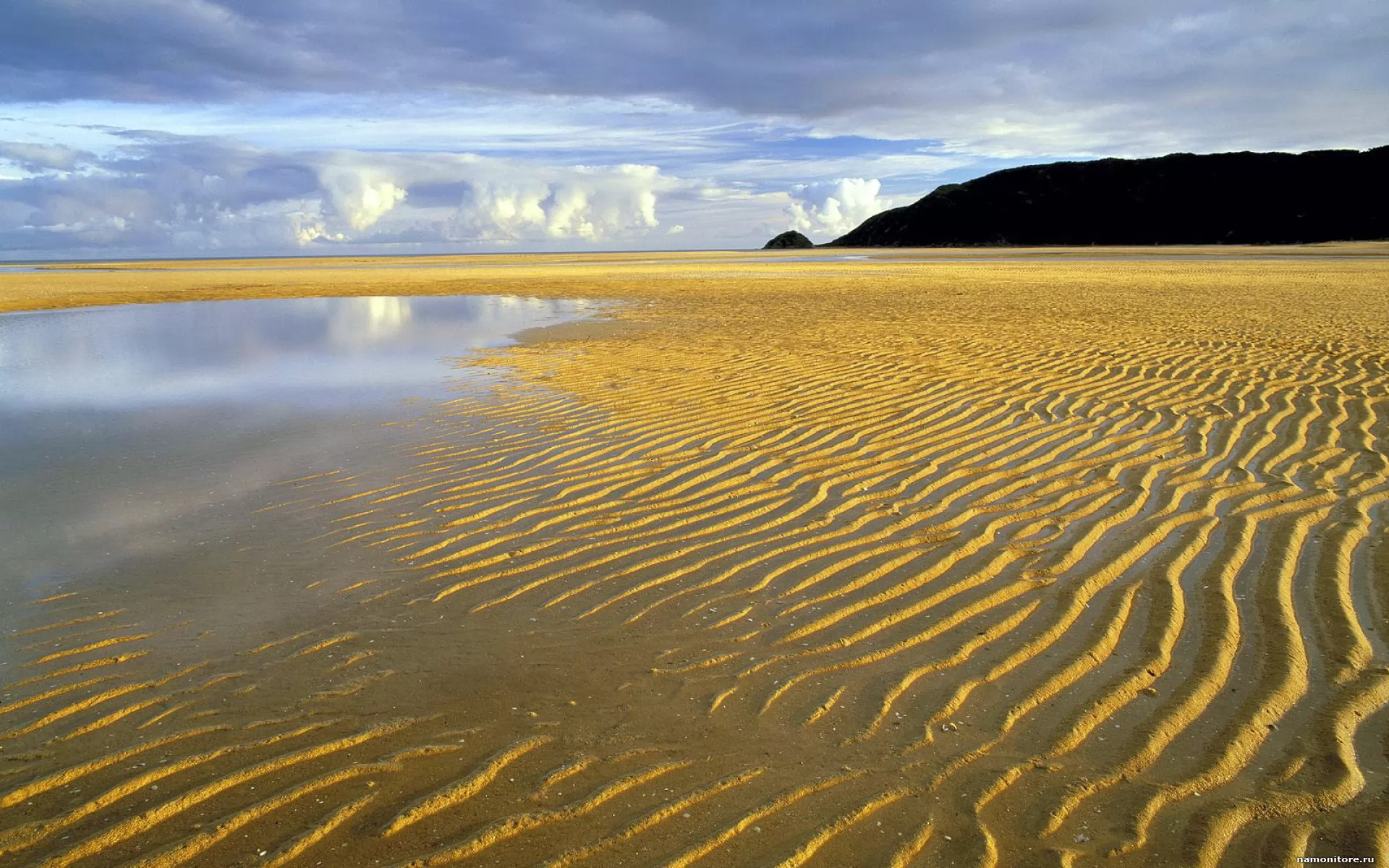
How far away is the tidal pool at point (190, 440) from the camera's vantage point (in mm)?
4719

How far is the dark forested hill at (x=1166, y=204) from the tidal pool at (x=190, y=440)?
117540 millimetres

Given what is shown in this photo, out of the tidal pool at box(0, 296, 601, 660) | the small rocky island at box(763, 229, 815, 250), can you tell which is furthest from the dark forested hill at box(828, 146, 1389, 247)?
the tidal pool at box(0, 296, 601, 660)

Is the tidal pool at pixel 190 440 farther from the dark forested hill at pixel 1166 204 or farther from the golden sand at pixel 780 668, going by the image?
the dark forested hill at pixel 1166 204

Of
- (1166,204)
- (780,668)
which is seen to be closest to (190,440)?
(780,668)

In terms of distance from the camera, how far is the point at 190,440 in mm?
7828

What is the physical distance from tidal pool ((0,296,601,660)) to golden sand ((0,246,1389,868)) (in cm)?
39

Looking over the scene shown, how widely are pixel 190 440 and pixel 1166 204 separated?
149667 millimetres

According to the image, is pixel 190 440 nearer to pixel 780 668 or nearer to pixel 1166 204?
pixel 780 668

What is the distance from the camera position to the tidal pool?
4.72 metres

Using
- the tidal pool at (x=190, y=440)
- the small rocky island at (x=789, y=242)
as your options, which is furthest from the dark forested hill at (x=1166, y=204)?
the tidal pool at (x=190, y=440)

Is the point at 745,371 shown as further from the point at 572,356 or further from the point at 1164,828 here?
the point at 1164,828

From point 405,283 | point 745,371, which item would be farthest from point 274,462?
point 405,283

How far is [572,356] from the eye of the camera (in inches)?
513

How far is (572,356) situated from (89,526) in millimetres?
8079
